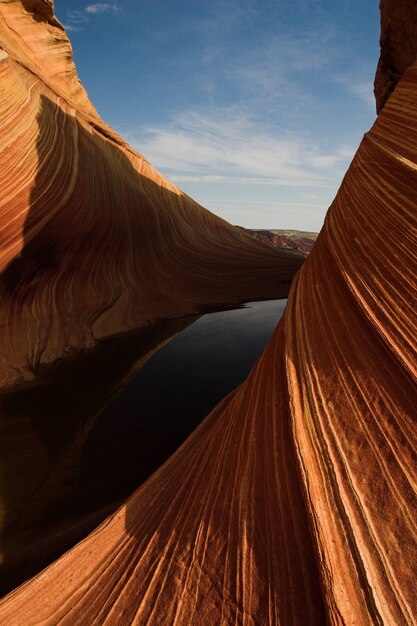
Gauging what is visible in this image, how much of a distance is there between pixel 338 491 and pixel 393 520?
0.24 meters

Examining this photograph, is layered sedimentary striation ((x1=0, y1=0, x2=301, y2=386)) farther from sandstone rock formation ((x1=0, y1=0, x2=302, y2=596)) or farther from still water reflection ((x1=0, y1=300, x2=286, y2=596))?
still water reflection ((x1=0, y1=300, x2=286, y2=596))

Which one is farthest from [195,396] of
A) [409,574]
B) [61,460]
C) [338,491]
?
[409,574]

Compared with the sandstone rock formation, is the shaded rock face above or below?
above

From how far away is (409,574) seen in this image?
1.42 m

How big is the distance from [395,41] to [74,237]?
8256 mm

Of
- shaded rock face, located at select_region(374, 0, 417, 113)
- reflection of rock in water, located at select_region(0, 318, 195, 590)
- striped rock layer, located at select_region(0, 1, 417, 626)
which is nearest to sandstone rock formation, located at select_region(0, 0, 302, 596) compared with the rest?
reflection of rock in water, located at select_region(0, 318, 195, 590)

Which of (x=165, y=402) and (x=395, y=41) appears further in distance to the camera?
(x=395, y=41)

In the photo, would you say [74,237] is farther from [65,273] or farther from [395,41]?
[395,41]

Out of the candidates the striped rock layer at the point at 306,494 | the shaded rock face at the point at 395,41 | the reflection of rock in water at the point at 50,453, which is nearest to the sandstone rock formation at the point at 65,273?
the reflection of rock in water at the point at 50,453

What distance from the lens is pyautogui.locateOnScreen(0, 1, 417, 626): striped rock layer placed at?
5.08ft

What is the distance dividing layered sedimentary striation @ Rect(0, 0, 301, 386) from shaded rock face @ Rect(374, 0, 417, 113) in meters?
5.57

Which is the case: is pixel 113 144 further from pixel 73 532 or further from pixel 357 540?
pixel 357 540

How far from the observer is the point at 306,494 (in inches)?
69.6

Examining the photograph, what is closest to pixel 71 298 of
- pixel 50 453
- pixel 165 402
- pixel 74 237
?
pixel 74 237
